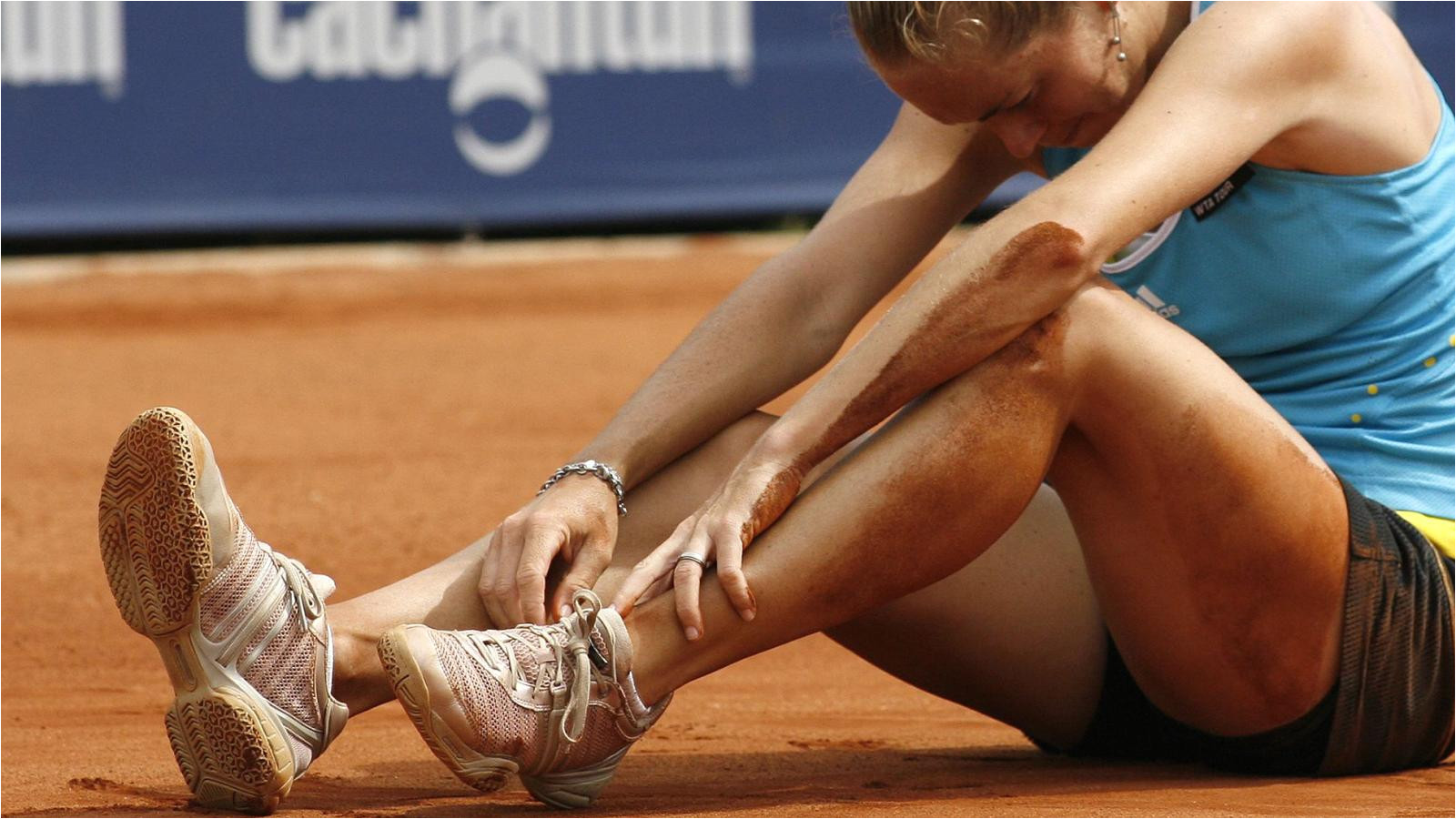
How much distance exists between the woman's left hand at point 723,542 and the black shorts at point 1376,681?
55 cm

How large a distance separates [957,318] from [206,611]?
2.73 feet

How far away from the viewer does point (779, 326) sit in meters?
2.51

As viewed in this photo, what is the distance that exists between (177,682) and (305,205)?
6640 mm

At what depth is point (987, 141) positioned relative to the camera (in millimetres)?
2590

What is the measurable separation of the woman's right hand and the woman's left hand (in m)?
0.16

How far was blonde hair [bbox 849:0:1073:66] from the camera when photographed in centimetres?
208

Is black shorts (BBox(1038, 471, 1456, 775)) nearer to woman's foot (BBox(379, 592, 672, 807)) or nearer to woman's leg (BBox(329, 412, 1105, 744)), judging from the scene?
woman's leg (BBox(329, 412, 1105, 744))

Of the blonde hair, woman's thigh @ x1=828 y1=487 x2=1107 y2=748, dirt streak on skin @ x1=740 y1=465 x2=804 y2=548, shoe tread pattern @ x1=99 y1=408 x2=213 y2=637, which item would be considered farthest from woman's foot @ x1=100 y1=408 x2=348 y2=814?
the blonde hair

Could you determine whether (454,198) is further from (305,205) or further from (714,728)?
(714,728)

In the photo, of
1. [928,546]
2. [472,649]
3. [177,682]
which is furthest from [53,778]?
[928,546]

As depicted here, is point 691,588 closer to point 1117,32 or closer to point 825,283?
point 825,283

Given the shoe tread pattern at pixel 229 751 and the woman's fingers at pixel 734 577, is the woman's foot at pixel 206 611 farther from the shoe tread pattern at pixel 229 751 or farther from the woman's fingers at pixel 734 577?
the woman's fingers at pixel 734 577

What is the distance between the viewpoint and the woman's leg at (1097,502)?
197cm

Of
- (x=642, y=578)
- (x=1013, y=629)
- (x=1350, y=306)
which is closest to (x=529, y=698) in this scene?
(x=642, y=578)
